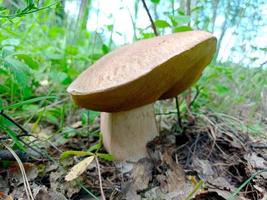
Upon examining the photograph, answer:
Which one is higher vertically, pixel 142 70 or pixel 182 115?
pixel 142 70

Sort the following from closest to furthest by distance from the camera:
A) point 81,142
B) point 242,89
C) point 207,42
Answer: point 207,42
point 81,142
point 242,89

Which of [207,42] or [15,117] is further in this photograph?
[15,117]

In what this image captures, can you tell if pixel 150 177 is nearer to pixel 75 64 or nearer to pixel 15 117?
pixel 15 117

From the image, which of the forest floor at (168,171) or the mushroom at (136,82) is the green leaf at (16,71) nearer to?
the mushroom at (136,82)

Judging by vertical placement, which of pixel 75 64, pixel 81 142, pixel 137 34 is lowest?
pixel 81 142

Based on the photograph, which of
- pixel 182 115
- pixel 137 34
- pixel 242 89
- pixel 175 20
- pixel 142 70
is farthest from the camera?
pixel 242 89

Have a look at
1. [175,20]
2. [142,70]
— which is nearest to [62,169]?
[142,70]

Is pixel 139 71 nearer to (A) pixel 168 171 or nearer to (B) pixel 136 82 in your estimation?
(B) pixel 136 82

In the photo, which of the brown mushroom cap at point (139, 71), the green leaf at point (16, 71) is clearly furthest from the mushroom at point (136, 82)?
the green leaf at point (16, 71)
